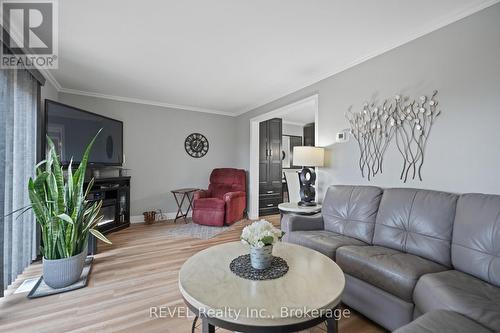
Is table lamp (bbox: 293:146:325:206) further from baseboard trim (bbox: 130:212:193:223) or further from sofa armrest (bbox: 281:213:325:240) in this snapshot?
baseboard trim (bbox: 130:212:193:223)

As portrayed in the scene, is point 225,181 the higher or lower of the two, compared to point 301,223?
higher

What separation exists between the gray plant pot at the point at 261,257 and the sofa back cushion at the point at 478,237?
4.44 ft

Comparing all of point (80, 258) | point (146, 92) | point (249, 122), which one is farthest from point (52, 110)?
point (249, 122)

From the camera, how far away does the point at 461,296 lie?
47.4 inches

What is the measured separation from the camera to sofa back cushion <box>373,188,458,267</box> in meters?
1.76

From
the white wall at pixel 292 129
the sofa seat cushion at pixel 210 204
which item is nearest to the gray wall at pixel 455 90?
the sofa seat cushion at pixel 210 204

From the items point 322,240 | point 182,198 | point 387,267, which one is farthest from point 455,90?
point 182,198

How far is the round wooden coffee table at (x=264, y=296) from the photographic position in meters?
1.00

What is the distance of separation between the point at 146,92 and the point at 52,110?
1.49 metres

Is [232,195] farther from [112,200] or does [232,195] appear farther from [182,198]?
[112,200]

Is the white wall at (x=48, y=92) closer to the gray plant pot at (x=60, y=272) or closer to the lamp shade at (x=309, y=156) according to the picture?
the gray plant pot at (x=60, y=272)

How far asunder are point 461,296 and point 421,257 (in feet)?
2.11

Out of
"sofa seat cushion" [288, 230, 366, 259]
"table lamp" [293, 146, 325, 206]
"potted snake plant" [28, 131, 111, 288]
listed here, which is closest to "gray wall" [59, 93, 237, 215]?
"potted snake plant" [28, 131, 111, 288]

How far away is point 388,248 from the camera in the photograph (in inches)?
78.9
